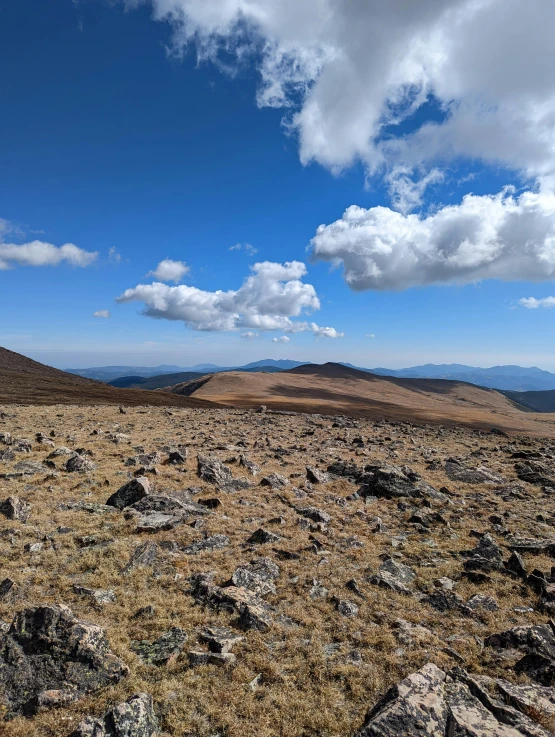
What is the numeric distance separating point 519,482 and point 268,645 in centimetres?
2128

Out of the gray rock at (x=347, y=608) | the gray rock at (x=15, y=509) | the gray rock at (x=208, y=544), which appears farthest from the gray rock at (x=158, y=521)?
the gray rock at (x=347, y=608)

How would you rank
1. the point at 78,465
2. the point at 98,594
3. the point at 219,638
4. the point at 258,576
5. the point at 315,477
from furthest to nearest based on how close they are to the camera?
1. the point at 315,477
2. the point at 78,465
3. the point at 258,576
4. the point at 98,594
5. the point at 219,638

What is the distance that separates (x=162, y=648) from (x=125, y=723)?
2.08m

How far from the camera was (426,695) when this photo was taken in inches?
266

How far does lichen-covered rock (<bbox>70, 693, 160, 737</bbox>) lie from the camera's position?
5.92 m

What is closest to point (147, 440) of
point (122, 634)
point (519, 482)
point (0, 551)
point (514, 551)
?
point (0, 551)

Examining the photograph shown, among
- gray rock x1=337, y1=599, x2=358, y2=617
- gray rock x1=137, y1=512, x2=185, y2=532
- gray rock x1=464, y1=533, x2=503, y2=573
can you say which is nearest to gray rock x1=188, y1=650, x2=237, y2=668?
gray rock x1=337, y1=599, x2=358, y2=617

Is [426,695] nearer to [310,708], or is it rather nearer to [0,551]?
[310,708]

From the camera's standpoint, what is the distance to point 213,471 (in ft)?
66.6

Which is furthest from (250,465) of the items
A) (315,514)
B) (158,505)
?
(158,505)

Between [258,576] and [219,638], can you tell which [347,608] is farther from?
[219,638]

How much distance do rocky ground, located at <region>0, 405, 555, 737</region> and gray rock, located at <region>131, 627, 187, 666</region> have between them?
1.6 inches

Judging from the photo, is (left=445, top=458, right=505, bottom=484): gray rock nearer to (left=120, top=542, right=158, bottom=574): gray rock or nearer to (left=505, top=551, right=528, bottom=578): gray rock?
(left=505, top=551, right=528, bottom=578): gray rock

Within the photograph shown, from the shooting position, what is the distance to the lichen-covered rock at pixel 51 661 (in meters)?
6.68
